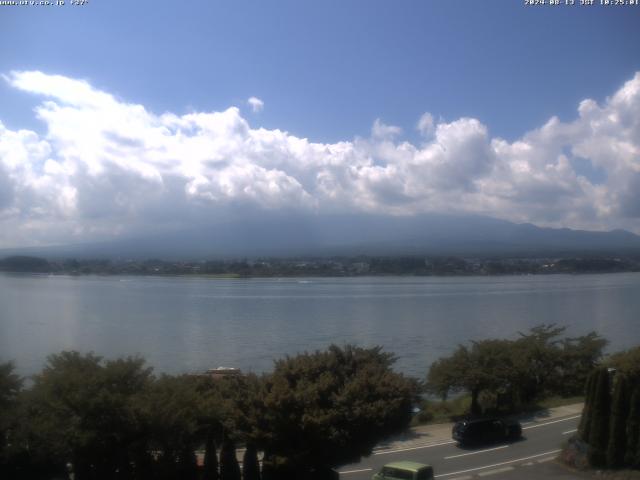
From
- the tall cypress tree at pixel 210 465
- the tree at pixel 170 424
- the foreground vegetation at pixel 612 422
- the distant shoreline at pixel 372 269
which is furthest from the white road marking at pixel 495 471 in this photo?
the distant shoreline at pixel 372 269

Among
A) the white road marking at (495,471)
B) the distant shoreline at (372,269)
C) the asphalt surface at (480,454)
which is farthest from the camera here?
the distant shoreline at (372,269)

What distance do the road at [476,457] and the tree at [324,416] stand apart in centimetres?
183

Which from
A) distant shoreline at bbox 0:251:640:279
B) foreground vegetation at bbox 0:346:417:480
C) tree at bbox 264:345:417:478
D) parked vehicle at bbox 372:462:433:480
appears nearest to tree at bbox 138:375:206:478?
foreground vegetation at bbox 0:346:417:480

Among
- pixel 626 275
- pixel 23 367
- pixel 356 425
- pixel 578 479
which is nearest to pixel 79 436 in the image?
pixel 356 425

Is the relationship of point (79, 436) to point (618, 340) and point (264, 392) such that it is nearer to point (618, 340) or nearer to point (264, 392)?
point (264, 392)

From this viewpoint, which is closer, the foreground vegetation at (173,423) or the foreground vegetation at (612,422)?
the foreground vegetation at (173,423)

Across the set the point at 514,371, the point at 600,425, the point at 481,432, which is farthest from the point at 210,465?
the point at 514,371

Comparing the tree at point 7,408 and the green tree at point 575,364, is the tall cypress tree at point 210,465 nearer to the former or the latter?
the tree at point 7,408

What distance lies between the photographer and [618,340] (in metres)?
32.6

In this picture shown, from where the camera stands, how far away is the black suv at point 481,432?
12484 millimetres

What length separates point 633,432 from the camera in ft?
31.9

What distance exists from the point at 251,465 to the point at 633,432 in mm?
5873

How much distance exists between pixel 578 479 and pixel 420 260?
83221 mm

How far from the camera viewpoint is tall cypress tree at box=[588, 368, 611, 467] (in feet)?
32.8
